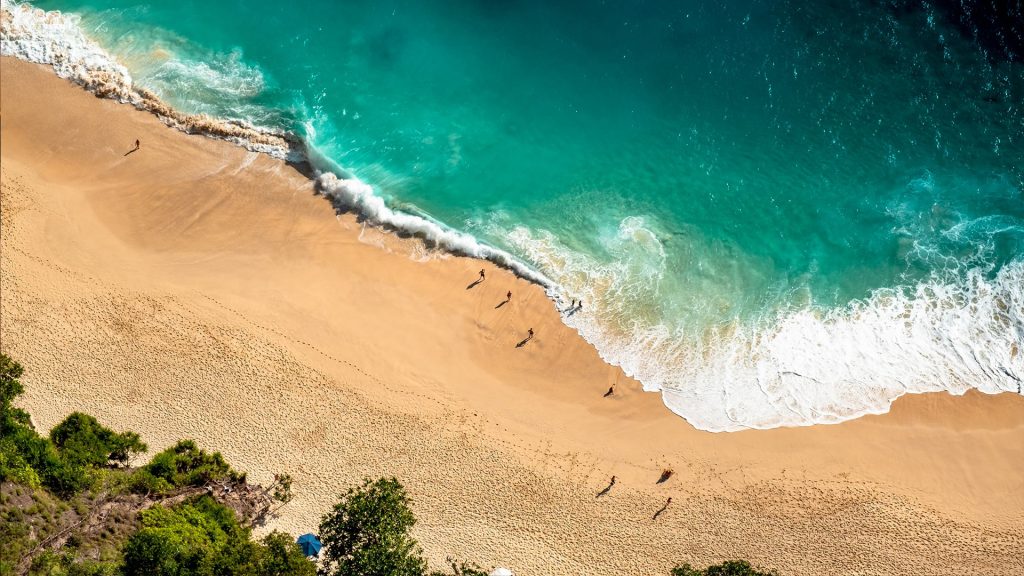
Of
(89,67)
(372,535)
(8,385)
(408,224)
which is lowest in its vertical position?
(372,535)

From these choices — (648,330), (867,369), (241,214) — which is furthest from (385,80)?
(867,369)

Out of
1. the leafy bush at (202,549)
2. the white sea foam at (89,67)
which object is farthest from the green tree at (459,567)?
the white sea foam at (89,67)

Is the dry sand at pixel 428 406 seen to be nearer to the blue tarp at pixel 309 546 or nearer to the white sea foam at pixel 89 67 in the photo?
the blue tarp at pixel 309 546

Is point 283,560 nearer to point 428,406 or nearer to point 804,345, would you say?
point 428,406

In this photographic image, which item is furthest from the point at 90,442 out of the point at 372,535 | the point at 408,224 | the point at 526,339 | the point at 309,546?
the point at 526,339

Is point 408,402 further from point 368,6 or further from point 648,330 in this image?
point 368,6
